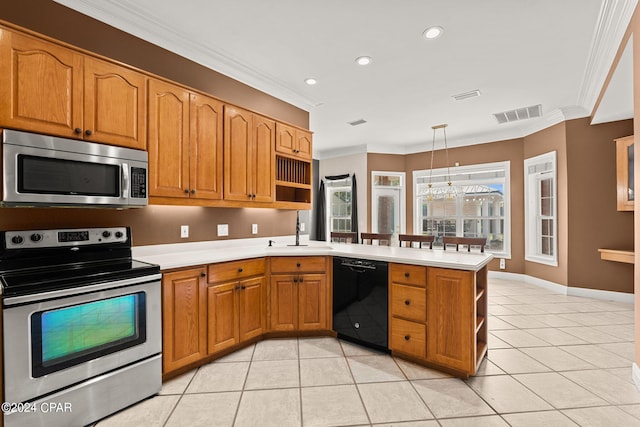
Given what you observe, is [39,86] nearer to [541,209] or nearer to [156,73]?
[156,73]

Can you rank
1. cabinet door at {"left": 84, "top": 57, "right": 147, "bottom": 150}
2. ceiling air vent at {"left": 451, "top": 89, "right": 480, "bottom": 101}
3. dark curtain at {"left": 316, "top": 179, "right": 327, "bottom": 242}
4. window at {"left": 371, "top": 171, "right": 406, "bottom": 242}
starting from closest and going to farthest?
cabinet door at {"left": 84, "top": 57, "right": 147, "bottom": 150}
ceiling air vent at {"left": 451, "top": 89, "right": 480, "bottom": 101}
window at {"left": 371, "top": 171, "right": 406, "bottom": 242}
dark curtain at {"left": 316, "top": 179, "right": 327, "bottom": 242}

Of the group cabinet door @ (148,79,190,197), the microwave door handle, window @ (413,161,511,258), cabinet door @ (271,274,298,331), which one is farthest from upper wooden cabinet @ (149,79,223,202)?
window @ (413,161,511,258)

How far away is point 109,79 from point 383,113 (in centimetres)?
369

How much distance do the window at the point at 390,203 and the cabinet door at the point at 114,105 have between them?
208 inches

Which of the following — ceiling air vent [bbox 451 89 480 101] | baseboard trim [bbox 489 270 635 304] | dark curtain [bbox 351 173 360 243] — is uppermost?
ceiling air vent [bbox 451 89 480 101]

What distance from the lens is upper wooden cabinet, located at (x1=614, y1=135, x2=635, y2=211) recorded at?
4.00m

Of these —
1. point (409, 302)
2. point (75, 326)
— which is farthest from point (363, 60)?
point (75, 326)

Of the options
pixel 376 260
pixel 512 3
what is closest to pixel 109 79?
pixel 376 260

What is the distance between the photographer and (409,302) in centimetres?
255

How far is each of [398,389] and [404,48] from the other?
297cm

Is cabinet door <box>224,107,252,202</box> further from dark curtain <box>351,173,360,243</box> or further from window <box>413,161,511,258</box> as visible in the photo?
dark curtain <box>351,173,360,243</box>

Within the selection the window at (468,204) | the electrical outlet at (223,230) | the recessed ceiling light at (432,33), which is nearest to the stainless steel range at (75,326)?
the electrical outlet at (223,230)

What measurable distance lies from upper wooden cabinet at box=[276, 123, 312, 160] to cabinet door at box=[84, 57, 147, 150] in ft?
4.67

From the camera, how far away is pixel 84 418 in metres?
1.77
